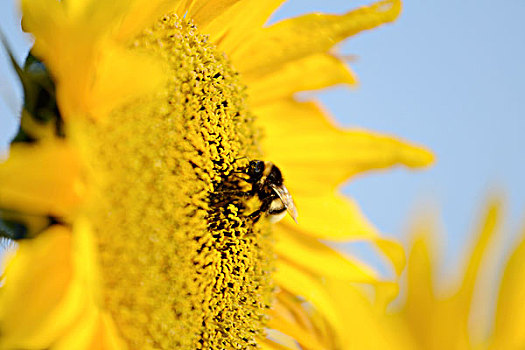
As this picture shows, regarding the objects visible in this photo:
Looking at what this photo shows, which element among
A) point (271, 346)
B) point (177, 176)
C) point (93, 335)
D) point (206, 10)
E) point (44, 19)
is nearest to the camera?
point (44, 19)

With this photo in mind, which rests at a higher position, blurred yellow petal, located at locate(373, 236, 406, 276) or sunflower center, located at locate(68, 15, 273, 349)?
blurred yellow petal, located at locate(373, 236, 406, 276)

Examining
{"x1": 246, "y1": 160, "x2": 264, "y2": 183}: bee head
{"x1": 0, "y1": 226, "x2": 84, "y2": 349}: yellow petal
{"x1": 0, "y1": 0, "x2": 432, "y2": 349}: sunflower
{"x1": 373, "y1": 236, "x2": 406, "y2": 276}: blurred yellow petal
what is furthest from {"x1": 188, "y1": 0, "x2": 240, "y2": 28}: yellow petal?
{"x1": 373, "y1": 236, "x2": 406, "y2": 276}: blurred yellow petal

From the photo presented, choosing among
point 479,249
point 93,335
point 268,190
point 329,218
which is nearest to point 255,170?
point 268,190

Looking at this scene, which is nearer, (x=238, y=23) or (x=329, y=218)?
(x=238, y=23)

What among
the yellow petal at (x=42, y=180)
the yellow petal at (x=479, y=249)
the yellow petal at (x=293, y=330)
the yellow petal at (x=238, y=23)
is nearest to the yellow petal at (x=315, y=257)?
the yellow petal at (x=293, y=330)

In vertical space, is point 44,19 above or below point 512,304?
above

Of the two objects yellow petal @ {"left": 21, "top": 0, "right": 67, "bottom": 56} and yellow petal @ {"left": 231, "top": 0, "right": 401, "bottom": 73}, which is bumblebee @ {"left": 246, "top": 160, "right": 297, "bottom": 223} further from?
yellow petal @ {"left": 21, "top": 0, "right": 67, "bottom": 56}

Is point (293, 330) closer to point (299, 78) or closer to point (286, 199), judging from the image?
point (286, 199)

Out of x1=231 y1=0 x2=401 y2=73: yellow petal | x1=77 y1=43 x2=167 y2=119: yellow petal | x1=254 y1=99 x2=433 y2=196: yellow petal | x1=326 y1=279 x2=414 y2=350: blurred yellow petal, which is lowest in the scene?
x1=326 y1=279 x2=414 y2=350: blurred yellow petal
